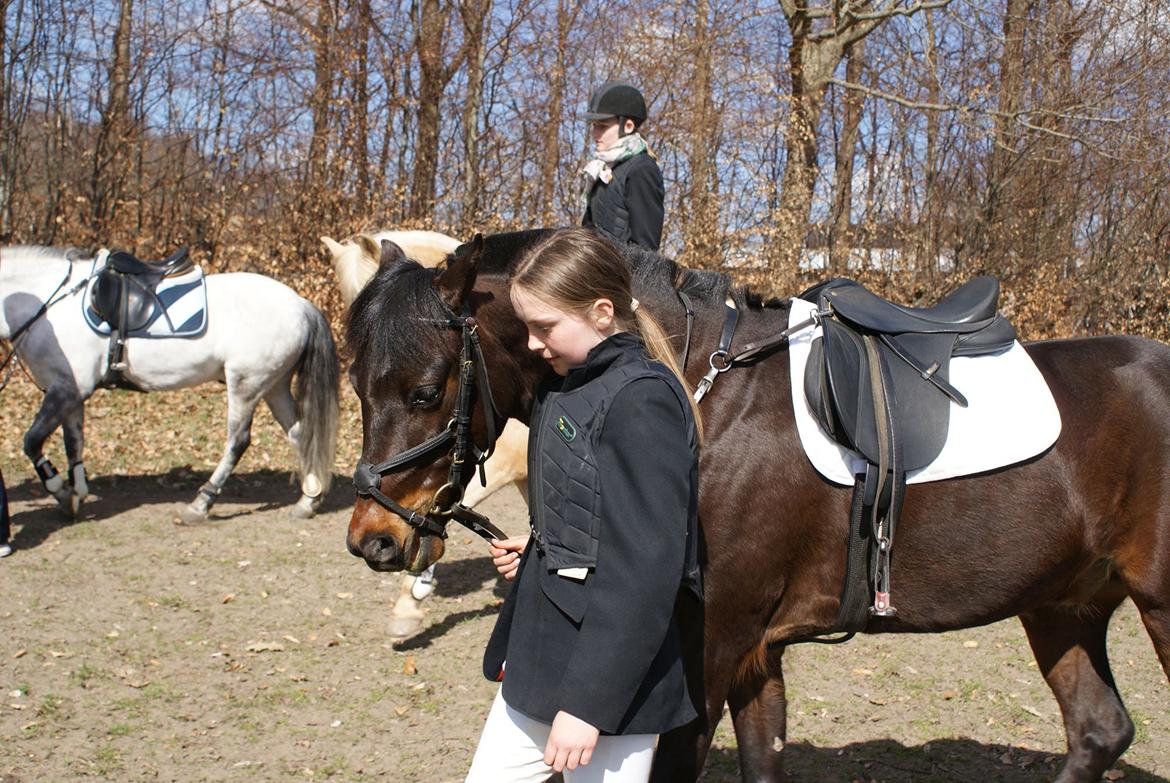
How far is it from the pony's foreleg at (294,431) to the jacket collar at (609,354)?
6.34m

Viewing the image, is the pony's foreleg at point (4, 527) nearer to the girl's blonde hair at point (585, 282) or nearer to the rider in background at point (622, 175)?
the rider in background at point (622, 175)

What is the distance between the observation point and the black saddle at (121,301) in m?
7.70

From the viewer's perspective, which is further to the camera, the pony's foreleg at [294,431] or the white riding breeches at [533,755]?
the pony's foreleg at [294,431]

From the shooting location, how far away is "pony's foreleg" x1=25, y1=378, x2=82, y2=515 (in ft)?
24.4

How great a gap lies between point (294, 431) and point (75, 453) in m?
1.67

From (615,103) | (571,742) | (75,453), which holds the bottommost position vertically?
(75,453)

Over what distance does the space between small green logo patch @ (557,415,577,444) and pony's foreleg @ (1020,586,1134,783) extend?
2.35 m

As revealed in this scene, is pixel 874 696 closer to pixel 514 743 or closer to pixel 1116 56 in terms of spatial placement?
pixel 514 743

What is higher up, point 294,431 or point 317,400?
point 317,400

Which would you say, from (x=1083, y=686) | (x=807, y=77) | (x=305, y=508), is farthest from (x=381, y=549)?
(x=807, y=77)

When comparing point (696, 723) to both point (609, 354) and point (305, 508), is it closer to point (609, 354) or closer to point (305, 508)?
point (609, 354)

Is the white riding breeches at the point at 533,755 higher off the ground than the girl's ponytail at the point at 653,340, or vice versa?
the girl's ponytail at the point at 653,340

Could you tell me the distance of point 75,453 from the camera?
7770 mm

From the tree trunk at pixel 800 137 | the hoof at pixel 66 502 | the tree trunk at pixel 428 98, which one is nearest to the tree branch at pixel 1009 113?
the tree trunk at pixel 800 137
